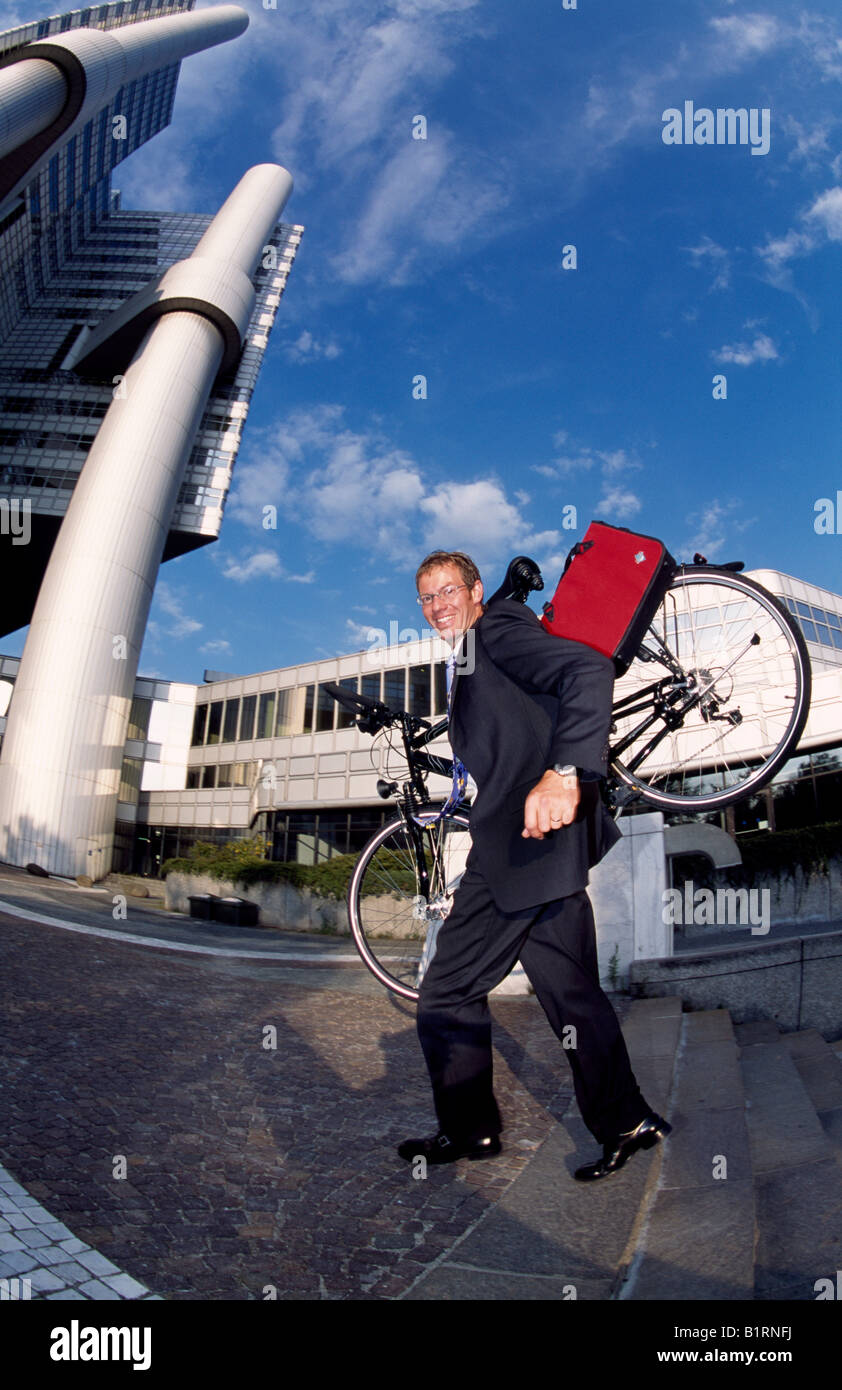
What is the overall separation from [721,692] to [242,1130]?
116 inches

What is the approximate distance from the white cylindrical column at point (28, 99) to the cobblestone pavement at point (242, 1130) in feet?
136

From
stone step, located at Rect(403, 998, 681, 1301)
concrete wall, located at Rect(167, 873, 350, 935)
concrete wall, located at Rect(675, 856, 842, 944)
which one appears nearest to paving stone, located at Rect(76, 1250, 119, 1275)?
stone step, located at Rect(403, 998, 681, 1301)

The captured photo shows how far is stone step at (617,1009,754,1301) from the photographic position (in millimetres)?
1703

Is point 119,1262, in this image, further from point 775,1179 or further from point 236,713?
point 236,713

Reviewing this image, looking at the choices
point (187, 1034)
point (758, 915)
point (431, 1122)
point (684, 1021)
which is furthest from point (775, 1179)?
point (758, 915)

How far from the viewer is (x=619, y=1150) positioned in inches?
91.1

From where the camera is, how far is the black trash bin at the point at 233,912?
14625 mm

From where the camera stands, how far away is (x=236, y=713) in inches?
1492

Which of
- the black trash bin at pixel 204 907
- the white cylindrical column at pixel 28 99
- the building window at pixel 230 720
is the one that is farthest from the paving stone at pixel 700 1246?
the white cylindrical column at pixel 28 99

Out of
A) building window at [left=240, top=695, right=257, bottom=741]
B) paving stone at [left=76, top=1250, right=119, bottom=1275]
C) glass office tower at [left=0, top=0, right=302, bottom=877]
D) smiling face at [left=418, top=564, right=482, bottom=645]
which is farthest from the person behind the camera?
building window at [left=240, top=695, right=257, bottom=741]

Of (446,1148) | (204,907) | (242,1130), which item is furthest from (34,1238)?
(204,907)

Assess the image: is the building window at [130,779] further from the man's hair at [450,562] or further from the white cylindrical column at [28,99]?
the man's hair at [450,562]

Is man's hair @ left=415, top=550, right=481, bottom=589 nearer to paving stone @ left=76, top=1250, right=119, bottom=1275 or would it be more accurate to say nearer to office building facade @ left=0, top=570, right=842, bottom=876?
paving stone @ left=76, top=1250, right=119, bottom=1275

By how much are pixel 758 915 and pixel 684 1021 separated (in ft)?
17.0
